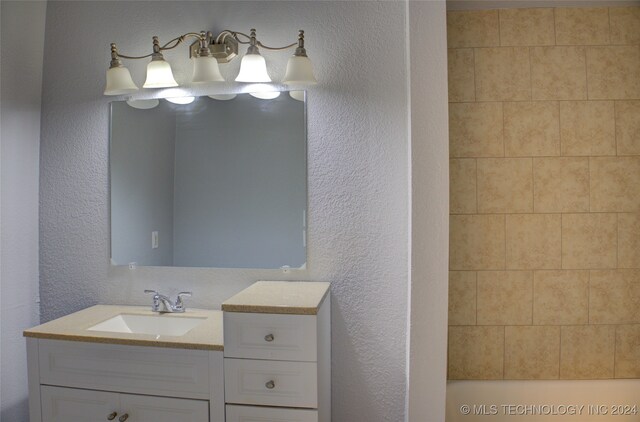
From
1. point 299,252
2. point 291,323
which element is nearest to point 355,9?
point 299,252

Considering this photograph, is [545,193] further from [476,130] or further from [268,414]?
[268,414]

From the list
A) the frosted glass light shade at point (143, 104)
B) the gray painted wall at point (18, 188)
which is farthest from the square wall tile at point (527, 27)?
the gray painted wall at point (18, 188)

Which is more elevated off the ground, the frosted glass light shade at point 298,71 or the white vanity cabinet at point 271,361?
the frosted glass light shade at point 298,71

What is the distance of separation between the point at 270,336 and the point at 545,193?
4.98ft

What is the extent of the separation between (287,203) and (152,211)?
0.72 m

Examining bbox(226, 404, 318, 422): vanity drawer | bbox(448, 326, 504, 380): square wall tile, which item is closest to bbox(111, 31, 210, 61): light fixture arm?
bbox(226, 404, 318, 422): vanity drawer

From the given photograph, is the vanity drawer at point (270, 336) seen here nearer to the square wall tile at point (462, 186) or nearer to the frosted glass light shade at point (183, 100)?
the square wall tile at point (462, 186)

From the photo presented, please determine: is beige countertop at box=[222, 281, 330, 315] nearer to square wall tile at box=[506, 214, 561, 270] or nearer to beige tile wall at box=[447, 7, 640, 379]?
beige tile wall at box=[447, 7, 640, 379]

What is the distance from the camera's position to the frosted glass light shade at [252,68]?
6.10ft

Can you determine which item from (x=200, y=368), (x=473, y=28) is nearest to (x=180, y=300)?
(x=200, y=368)

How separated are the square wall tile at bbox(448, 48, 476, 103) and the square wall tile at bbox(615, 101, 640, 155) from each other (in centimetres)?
72

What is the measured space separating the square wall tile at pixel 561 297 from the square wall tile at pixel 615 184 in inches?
14.3

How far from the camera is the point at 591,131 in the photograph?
6.53 feet

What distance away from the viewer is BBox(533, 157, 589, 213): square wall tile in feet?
6.52
